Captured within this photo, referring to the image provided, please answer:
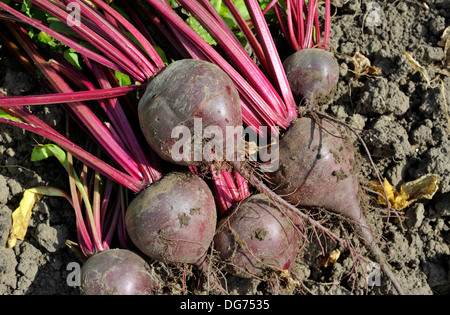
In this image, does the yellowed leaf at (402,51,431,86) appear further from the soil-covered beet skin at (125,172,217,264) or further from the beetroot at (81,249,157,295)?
the beetroot at (81,249,157,295)

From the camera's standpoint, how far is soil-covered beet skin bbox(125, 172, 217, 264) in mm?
2639

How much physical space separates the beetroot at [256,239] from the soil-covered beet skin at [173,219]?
0.15 m

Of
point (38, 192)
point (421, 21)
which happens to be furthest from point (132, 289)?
point (421, 21)

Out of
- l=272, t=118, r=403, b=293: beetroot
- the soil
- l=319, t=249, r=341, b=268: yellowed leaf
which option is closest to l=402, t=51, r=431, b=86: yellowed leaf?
the soil

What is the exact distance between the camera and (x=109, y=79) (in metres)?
2.98

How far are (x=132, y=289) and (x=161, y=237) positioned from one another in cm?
43

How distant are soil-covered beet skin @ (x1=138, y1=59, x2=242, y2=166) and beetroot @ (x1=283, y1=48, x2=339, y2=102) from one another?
73cm

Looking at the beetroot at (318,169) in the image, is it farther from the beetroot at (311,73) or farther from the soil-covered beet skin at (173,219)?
the soil-covered beet skin at (173,219)

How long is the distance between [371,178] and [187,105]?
1765 millimetres

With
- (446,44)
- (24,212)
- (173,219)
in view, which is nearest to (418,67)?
(446,44)

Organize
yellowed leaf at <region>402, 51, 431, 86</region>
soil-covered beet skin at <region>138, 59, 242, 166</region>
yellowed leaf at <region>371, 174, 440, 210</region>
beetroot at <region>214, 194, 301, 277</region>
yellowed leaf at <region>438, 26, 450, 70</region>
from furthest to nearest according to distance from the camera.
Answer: yellowed leaf at <region>438, 26, 450, 70</region> → yellowed leaf at <region>402, 51, 431, 86</region> → yellowed leaf at <region>371, 174, 440, 210</region> → beetroot at <region>214, 194, 301, 277</region> → soil-covered beet skin at <region>138, 59, 242, 166</region>

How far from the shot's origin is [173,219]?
2.63m

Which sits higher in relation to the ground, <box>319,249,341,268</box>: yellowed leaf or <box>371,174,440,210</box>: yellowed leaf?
<box>371,174,440,210</box>: yellowed leaf

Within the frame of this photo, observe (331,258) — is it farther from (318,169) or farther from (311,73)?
(311,73)
